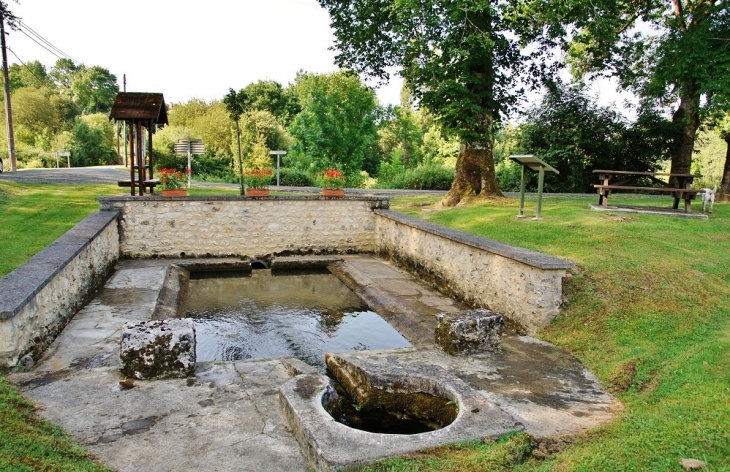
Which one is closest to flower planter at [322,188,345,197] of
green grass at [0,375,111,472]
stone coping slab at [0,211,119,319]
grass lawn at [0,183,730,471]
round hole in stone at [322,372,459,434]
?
grass lawn at [0,183,730,471]

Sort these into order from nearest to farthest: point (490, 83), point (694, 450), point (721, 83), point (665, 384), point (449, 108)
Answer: point (694, 450)
point (665, 384)
point (721, 83)
point (449, 108)
point (490, 83)

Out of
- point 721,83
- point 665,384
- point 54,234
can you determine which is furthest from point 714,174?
point 54,234

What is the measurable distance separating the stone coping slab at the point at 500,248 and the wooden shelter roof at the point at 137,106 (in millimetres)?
5531

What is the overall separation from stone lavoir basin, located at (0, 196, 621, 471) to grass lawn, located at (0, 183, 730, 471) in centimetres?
21

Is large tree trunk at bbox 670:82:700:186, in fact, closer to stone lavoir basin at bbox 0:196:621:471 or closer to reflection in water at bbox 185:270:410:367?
stone lavoir basin at bbox 0:196:621:471

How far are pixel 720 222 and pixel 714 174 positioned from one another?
21.1 metres

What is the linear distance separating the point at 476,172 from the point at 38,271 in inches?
402

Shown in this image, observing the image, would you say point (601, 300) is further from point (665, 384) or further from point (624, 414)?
point (624, 414)

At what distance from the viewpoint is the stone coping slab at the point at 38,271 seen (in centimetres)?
418

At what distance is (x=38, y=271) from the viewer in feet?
16.5

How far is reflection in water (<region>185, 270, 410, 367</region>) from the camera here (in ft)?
19.8

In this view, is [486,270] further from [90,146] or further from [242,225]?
[90,146]

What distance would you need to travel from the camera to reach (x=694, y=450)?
9.21 ft

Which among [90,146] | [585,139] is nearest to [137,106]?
[585,139]
